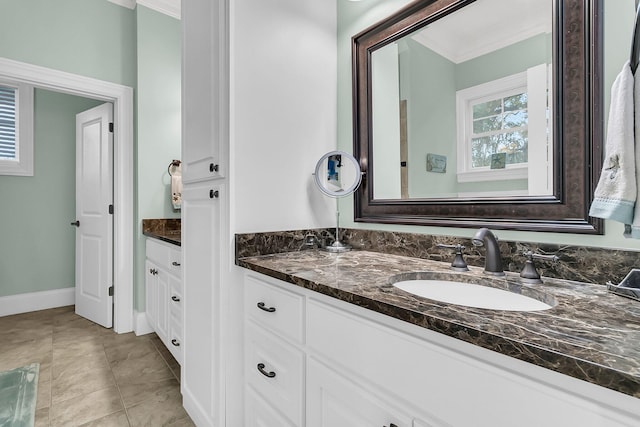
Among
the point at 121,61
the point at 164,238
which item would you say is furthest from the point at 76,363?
the point at 121,61

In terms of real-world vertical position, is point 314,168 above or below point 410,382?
above

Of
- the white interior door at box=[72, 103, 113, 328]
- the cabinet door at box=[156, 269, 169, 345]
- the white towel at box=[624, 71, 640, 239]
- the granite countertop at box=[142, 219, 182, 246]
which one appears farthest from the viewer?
the white interior door at box=[72, 103, 113, 328]

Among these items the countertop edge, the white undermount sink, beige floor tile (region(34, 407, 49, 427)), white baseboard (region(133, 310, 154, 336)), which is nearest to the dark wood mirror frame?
the white undermount sink

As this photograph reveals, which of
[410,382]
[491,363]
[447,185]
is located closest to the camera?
[491,363]

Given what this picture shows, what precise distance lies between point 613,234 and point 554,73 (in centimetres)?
50

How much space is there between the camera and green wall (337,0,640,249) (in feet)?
2.72

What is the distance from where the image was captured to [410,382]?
2.13ft

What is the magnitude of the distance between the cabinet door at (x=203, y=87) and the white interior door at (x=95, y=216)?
1611 mm

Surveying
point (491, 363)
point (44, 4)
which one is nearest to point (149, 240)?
point (44, 4)

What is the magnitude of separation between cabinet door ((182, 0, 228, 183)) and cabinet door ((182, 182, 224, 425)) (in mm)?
127

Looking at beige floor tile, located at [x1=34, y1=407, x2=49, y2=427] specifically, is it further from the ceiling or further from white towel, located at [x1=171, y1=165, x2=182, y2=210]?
the ceiling

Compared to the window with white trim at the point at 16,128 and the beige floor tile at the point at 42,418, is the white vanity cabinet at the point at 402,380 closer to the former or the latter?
the beige floor tile at the point at 42,418

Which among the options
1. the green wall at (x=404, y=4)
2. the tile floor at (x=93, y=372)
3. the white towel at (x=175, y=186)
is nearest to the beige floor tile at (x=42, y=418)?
the tile floor at (x=93, y=372)

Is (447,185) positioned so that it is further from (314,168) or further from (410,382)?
(410,382)
